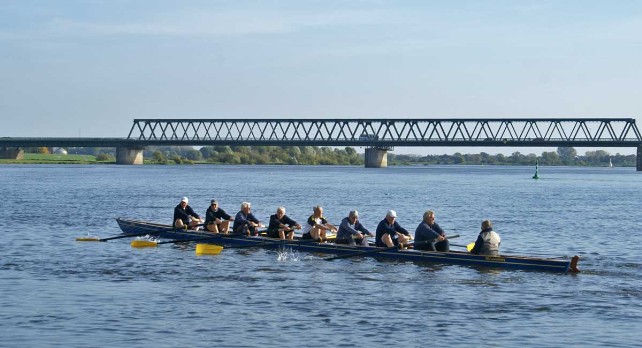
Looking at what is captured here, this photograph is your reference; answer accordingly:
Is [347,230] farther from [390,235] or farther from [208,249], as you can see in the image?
[208,249]

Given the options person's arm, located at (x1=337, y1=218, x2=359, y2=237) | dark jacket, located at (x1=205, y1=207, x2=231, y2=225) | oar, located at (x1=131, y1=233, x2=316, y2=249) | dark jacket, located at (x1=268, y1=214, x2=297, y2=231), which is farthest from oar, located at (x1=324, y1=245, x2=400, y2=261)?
dark jacket, located at (x1=205, y1=207, x2=231, y2=225)

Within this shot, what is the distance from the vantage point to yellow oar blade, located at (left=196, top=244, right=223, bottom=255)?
36750 millimetres

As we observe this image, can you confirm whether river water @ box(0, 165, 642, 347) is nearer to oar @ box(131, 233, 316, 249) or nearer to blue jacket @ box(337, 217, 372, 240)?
oar @ box(131, 233, 316, 249)

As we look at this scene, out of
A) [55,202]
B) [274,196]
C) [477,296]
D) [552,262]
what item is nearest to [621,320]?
[477,296]

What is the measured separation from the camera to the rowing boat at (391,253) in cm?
3066

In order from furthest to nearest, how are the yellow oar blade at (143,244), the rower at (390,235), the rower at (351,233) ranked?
the yellow oar blade at (143,244), the rower at (351,233), the rower at (390,235)

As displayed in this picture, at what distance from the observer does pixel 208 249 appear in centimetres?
3684

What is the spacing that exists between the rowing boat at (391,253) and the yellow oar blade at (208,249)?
118 cm

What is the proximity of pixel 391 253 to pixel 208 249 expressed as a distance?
716cm

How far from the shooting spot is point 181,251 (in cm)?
3828

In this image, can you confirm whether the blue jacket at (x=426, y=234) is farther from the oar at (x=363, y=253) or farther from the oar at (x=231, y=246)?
the oar at (x=231, y=246)

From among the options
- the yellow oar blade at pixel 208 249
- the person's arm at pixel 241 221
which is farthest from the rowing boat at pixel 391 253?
the yellow oar blade at pixel 208 249

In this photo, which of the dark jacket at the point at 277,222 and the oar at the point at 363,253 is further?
the dark jacket at the point at 277,222

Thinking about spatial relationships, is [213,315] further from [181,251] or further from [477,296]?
[181,251]
